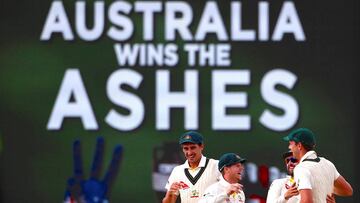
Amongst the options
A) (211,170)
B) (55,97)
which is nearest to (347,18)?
(55,97)

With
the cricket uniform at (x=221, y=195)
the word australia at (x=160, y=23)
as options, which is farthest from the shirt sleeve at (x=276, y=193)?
the word australia at (x=160, y=23)

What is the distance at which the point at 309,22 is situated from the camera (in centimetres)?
1350

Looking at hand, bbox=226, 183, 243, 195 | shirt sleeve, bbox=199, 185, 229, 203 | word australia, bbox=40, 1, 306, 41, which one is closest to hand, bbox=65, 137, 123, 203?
word australia, bbox=40, 1, 306, 41

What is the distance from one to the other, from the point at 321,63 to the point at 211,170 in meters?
3.77

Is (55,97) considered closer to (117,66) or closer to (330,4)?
(117,66)

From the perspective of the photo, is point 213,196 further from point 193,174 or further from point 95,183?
point 95,183

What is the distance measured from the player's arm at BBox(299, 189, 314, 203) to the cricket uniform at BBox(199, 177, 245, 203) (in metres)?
0.92

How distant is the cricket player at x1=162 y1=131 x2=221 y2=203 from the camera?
1000 centimetres

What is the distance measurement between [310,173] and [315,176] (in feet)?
0.17

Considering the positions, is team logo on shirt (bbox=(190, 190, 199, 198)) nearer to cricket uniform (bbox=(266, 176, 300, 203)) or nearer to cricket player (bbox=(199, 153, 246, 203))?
cricket player (bbox=(199, 153, 246, 203))

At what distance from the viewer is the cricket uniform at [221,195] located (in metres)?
9.27

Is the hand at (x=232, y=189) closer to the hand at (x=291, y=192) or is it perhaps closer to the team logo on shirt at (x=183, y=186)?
the hand at (x=291, y=192)

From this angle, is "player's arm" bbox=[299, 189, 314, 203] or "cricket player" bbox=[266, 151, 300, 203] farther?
"cricket player" bbox=[266, 151, 300, 203]

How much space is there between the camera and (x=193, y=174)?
10.1 m
